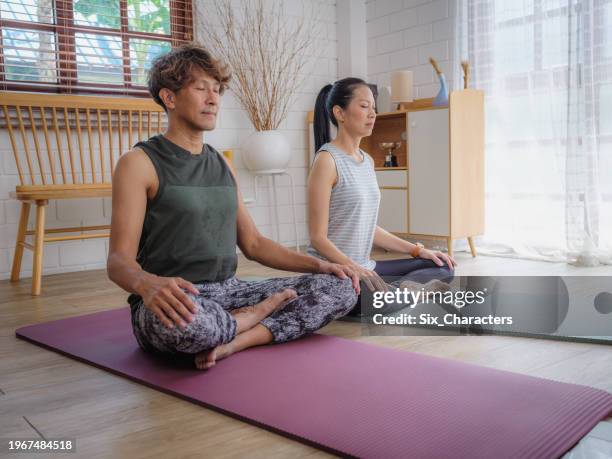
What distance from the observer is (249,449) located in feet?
4.20

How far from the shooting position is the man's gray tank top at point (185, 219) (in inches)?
71.9

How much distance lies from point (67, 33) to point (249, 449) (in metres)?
3.29

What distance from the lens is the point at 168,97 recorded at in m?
1.86

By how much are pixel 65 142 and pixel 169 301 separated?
2.74 meters

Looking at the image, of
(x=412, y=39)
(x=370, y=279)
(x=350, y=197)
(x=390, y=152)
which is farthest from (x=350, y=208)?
(x=412, y=39)

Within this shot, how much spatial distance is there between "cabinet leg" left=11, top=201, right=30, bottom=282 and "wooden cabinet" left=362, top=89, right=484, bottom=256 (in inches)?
87.4

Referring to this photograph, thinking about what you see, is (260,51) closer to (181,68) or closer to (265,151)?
(265,151)

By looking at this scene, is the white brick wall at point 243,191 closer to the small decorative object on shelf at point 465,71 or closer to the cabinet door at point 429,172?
the small decorative object on shelf at point 465,71

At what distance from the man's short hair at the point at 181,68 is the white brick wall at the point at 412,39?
2.75m

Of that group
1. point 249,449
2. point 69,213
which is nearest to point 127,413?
point 249,449

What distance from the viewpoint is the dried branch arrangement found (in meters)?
4.45

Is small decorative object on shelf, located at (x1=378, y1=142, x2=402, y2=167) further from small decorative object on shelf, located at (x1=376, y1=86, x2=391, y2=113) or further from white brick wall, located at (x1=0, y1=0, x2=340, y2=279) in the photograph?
white brick wall, located at (x1=0, y1=0, x2=340, y2=279)

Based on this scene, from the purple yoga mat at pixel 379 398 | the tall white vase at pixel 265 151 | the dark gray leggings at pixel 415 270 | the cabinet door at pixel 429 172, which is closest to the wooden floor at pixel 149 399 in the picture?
the purple yoga mat at pixel 379 398

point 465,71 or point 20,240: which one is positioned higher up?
point 465,71
